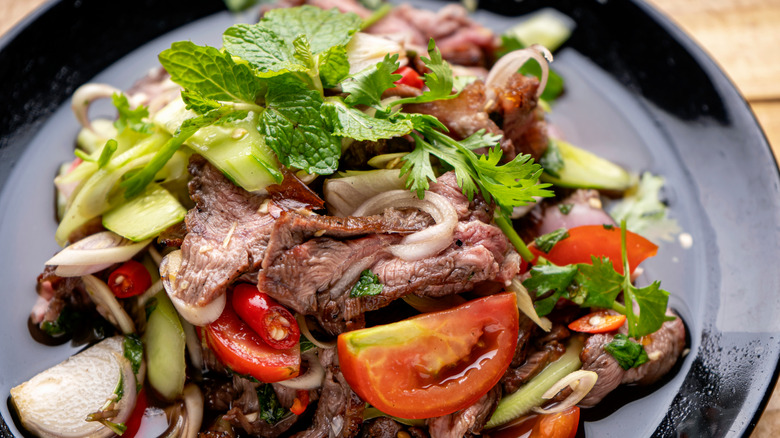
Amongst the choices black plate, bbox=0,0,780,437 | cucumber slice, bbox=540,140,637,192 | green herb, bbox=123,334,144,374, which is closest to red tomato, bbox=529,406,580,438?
black plate, bbox=0,0,780,437

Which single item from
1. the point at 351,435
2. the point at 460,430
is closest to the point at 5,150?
the point at 351,435

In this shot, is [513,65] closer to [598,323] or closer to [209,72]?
[598,323]

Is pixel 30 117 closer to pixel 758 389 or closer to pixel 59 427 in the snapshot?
pixel 59 427

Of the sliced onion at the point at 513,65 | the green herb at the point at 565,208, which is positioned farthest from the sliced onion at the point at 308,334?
the green herb at the point at 565,208

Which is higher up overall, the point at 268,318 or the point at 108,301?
the point at 268,318

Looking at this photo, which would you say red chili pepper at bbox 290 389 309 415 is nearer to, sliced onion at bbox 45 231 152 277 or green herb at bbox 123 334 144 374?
green herb at bbox 123 334 144 374

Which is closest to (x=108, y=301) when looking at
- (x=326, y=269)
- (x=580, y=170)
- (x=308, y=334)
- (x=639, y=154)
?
(x=308, y=334)
